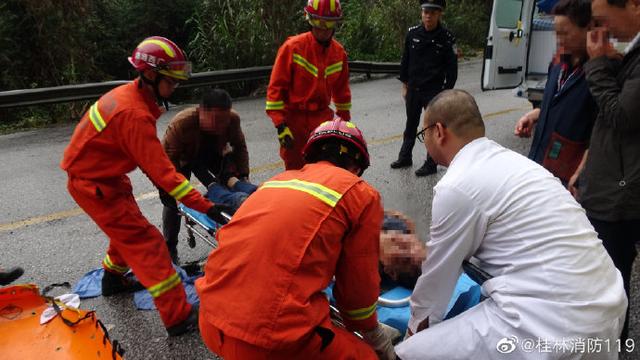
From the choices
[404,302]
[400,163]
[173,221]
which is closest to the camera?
[404,302]

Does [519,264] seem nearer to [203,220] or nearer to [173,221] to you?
[203,220]

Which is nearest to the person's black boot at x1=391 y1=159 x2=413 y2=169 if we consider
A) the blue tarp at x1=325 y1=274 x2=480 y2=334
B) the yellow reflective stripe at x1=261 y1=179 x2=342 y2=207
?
the blue tarp at x1=325 y1=274 x2=480 y2=334

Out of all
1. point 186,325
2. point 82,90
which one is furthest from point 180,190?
point 82,90

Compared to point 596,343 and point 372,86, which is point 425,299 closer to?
point 596,343

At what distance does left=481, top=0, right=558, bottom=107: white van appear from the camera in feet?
20.4

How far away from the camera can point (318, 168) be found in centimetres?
186

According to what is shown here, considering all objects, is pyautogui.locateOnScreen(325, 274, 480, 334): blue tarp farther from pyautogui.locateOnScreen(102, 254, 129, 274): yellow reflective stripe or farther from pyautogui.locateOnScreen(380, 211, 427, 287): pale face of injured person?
pyautogui.locateOnScreen(102, 254, 129, 274): yellow reflective stripe

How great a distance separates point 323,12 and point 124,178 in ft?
6.18

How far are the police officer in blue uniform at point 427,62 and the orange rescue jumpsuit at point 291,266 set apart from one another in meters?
3.55

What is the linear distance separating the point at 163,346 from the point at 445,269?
179cm

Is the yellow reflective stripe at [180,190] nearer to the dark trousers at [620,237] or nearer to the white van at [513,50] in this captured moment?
the dark trousers at [620,237]

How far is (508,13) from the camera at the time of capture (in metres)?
6.29

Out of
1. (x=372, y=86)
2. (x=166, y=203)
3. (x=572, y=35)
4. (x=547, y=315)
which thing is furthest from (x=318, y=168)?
(x=372, y=86)

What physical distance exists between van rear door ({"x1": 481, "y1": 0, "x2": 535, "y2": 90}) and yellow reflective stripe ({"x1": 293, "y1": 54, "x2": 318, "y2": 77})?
324 cm
